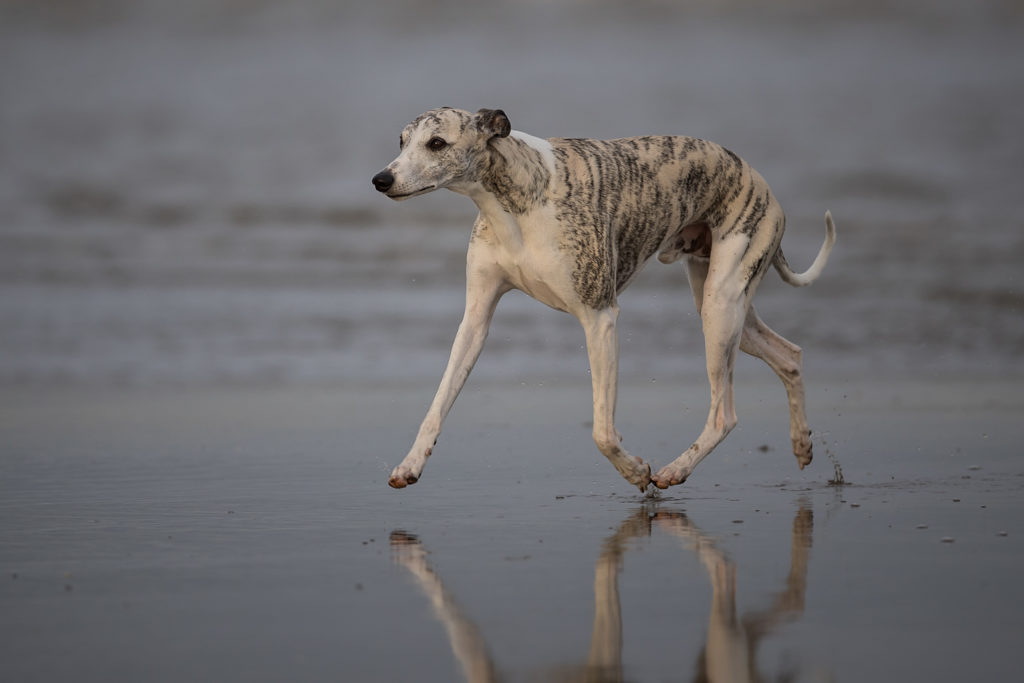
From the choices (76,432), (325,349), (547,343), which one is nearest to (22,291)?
(325,349)

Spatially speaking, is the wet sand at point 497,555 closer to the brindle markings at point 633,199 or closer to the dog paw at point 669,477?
the dog paw at point 669,477

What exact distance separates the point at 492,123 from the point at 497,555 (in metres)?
1.94

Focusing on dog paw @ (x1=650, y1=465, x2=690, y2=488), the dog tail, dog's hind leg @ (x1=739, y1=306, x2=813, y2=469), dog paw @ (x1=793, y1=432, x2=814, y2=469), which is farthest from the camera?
the dog tail

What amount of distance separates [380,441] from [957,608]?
448 centimetres

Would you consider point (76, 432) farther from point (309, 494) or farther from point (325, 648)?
point (325, 648)

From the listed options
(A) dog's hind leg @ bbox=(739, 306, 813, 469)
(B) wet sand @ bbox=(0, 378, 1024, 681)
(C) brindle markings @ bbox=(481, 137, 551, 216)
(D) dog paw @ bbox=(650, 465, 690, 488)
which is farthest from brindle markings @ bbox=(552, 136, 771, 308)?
(B) wet sand @ bbox=(0, 378, 1024, 681)

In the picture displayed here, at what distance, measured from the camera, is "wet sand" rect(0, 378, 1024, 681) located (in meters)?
3.38

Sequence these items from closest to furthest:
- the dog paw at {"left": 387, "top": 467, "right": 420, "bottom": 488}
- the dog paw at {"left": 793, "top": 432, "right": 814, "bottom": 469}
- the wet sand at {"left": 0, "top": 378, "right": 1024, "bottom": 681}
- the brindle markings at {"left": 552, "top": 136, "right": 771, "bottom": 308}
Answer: the wet sand at {"left": 0, "top": 378, "right": 1024, "bottom": 681} → the dog paw at {"left": 387, "top": 467, "right": 420, "bottom": 488} → the brindle markings at {"left": 552, "top": 136, "right": 771, "bottom": 308} → the dog paw at {"left": 793, "top": 432, "right": 814, "bottom": 469}

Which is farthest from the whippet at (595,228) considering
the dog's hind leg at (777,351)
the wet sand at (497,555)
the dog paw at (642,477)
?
the wet sand at (497,555)

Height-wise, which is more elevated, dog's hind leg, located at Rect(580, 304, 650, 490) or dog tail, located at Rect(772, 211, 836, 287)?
dog tail, located at Rect(772, 211, 836, 287)

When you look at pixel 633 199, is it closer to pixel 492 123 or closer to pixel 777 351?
pixel 492 123

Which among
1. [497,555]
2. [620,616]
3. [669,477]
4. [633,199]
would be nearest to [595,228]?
[633,199]

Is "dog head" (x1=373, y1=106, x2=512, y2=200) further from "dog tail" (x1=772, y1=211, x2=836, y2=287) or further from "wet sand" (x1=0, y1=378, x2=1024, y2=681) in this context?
"dog tail" (x1=772, y1=211, x2=836, y2=287)

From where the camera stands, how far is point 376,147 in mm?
24422
